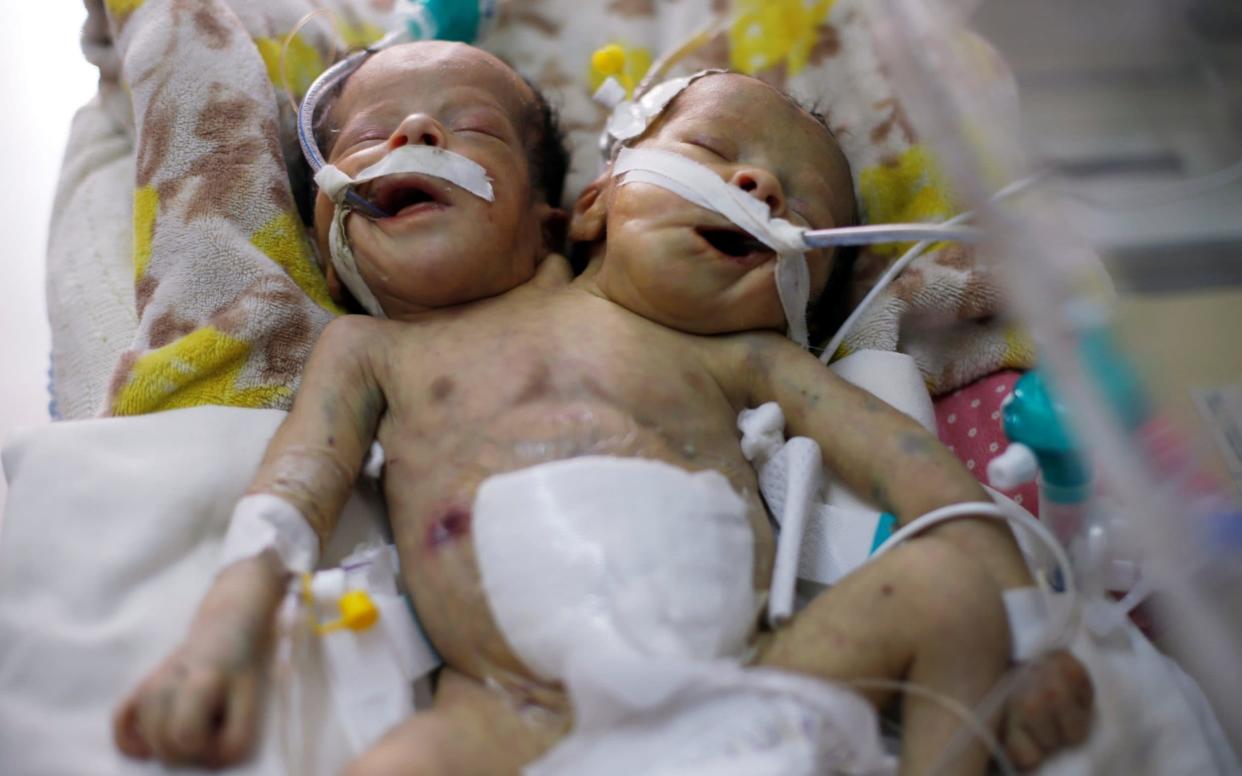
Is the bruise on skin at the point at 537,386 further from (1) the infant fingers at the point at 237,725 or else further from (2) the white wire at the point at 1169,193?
(2) the white wire at the point at 1169,193

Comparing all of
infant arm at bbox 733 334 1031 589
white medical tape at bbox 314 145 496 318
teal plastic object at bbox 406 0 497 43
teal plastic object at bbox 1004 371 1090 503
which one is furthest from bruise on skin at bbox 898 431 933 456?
teal plastic object at bbox 406 0 497 43

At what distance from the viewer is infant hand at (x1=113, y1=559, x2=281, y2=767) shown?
88 cm

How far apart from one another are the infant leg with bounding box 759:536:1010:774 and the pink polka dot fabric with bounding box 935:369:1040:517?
1.31ft

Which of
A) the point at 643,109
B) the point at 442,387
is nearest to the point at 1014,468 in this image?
the point at 442,387

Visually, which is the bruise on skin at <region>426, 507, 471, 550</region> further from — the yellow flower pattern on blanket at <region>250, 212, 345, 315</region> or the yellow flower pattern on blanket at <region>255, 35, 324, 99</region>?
the yellow flower pattern on blanket at <region>255, 35, 324, 99</region>

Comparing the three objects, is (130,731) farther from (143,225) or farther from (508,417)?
(143,225)

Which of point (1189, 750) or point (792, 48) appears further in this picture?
point (792, 48)

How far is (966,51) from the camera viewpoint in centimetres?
99

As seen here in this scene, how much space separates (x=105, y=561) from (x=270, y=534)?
209 mm

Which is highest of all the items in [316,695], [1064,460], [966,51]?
[966,51]

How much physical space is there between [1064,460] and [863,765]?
35 cm

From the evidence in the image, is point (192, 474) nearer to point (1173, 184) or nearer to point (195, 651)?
point (195, 651)

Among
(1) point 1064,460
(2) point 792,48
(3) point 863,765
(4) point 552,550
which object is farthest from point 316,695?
(2) point 792,48

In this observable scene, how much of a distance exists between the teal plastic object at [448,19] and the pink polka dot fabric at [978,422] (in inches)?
36.0
